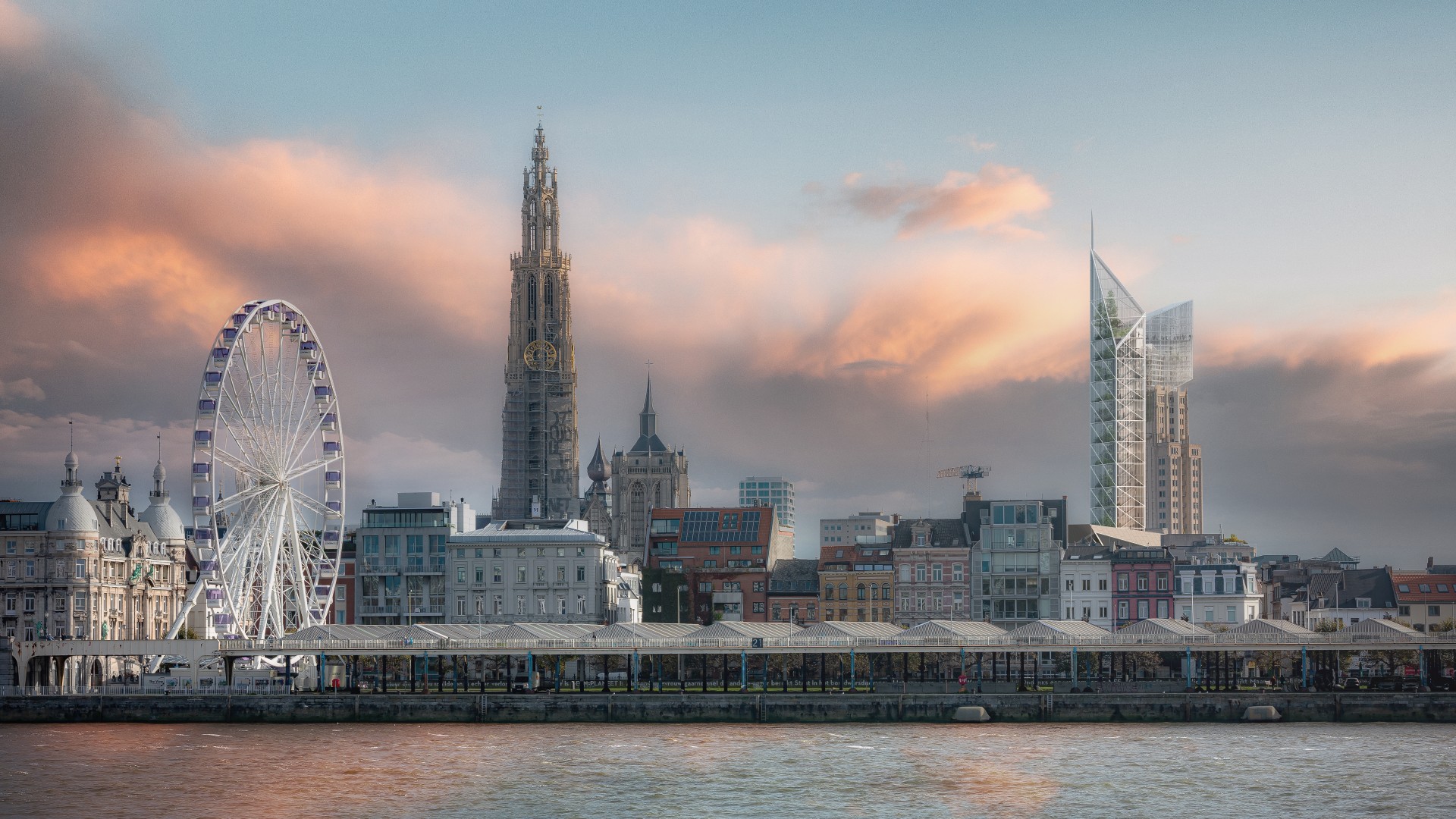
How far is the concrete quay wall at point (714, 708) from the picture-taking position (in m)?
109

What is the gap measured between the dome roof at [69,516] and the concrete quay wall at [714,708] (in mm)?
45010

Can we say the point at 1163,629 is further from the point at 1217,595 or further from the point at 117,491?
the point at 117,491

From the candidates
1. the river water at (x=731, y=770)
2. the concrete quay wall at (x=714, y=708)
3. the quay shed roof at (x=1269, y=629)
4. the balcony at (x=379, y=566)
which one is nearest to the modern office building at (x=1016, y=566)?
the quay shed roof at (x=1269, y=629)

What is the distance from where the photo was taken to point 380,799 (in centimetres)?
7900

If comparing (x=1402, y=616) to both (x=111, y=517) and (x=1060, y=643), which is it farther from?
(x=111, y=517)

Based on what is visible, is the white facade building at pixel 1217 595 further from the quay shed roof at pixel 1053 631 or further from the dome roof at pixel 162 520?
the dome roof at pixel 162 520

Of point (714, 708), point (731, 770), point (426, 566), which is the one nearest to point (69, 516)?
point (426, 566)

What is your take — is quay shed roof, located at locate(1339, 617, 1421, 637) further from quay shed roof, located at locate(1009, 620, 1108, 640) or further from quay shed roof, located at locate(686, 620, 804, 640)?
quay shed roof, located at locate(686, 620, 804, 640)

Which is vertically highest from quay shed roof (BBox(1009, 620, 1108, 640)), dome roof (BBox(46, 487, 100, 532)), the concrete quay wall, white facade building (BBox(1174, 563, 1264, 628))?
dome roof (BBox(46, 487, 100, 532))

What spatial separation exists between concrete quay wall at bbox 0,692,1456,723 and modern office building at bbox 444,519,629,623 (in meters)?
46.4

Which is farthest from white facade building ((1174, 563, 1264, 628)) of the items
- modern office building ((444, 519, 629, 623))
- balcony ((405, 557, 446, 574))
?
balcony ((405, 557, 446, 574))

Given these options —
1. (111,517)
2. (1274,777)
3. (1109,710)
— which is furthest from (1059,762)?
(111,517)

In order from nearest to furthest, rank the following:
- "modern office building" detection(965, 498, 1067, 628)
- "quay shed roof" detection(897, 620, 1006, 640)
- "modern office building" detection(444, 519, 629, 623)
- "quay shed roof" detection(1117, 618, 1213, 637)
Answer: "quay shed roof" detection(897, 620, 1006, 640) → "quay shed roof" detection(1117, 618, 1213, 637) → "modern office building" detection(965, 498, 1067, 628) → "modern office building" detection(444, 519, 629, 623)

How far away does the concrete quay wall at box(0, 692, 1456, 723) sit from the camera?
109m
